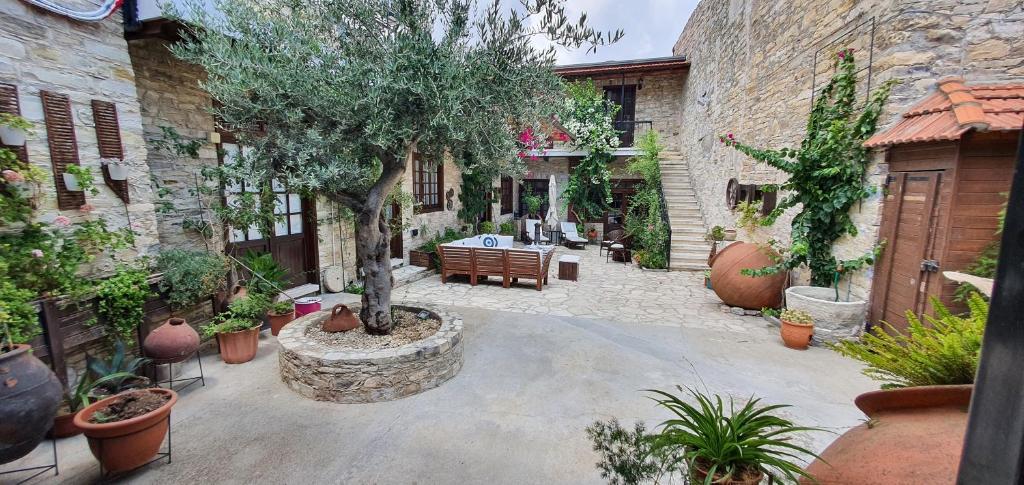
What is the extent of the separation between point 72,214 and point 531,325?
476 centimetres

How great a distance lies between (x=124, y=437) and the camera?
265 centimetres

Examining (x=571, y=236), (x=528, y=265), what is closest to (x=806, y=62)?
(x=528, y=265)

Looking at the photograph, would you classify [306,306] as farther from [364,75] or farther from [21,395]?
[364,75]

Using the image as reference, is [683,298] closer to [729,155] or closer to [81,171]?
[729,155]

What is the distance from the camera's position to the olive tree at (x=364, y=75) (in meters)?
3.28

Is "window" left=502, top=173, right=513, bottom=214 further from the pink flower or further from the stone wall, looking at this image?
the pink flower

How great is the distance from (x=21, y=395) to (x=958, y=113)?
7278 mm

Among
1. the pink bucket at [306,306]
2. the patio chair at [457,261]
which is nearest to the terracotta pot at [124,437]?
the pink bucket at [306,306]

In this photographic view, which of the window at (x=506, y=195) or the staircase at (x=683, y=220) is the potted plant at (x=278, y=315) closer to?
the staircase at (x=683, y=220)

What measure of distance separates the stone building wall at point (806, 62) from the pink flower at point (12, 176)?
25.7ft

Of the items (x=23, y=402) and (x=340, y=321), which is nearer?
(x=23, y=402)

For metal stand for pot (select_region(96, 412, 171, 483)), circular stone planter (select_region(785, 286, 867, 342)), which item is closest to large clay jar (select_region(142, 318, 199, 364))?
metal stand for pot (select_region(96, 412, 171, 483))

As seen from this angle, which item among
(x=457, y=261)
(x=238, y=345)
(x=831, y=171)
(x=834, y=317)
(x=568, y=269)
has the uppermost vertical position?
(x=831, y=171)

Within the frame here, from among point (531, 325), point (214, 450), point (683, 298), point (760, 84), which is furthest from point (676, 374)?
point (760, 84)
